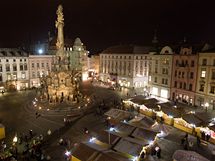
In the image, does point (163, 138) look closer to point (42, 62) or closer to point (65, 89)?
point (65, 89)

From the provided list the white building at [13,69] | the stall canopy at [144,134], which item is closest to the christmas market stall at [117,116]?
the stall canopy at [144,134]

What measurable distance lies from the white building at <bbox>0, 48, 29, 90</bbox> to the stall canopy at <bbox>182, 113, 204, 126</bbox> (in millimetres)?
49962

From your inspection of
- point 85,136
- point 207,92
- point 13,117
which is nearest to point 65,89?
point 13,117

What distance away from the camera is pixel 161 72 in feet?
163

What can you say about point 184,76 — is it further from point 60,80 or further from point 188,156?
point 188,156

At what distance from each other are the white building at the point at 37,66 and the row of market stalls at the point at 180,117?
37952 mm

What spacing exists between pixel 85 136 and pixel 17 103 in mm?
24420

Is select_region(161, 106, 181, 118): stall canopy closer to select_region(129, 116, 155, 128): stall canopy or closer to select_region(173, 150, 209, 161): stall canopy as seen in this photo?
select_region(129, 116, 155, 128): stall canopy

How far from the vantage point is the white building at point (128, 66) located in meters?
63.9

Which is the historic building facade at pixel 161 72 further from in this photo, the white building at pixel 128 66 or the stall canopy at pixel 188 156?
the stall canopy at pixel 188 156

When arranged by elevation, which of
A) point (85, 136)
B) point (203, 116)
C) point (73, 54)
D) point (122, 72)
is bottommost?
point (85, 136)

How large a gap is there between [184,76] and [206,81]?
5.57 metres

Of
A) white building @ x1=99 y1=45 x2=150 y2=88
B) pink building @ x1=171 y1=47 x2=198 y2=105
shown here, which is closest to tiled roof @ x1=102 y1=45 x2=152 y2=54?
white building @ x1=99 y1=45 x2=150 y2=88

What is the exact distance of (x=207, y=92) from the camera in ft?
130
